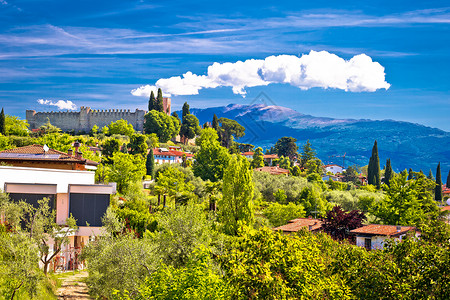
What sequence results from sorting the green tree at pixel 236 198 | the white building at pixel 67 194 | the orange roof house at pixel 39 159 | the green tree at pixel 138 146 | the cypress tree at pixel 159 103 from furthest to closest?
the cypress tree at pixel 159 103, the green tree at pixel 138 146, the green tree at pixel 236 198, the orange roof house at pixel 39 159, the white building at pixel 67 194

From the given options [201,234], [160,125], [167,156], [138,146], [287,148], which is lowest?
[201,234]

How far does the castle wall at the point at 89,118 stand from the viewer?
119 m

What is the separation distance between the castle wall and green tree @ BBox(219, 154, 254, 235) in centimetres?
8444

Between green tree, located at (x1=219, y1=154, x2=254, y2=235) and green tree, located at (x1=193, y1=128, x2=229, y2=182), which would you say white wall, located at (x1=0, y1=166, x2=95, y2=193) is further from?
green tree, located at (x1=193, y1=128, x2=229, y2=182)

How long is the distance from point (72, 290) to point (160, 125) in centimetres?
8183

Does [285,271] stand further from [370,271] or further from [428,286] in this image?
[428,286]

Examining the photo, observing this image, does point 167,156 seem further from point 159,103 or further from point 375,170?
point 375,170

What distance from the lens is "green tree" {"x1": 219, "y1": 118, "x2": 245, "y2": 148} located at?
113 metres

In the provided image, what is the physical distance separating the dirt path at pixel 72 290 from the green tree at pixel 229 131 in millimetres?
88123

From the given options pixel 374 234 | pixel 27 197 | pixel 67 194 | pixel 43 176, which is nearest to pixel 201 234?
pixel 27 197

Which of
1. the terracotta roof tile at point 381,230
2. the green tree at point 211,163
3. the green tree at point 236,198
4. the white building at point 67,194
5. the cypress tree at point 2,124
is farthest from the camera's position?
the cypress tree at point 2,124

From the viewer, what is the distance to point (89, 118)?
393ft

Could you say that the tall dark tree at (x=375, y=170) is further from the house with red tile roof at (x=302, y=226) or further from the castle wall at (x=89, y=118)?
the castle wall at (x=89, y=118)

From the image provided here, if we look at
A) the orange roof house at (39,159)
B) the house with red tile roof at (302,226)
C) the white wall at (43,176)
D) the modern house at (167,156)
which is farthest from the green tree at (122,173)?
the modern house at (167,156)
